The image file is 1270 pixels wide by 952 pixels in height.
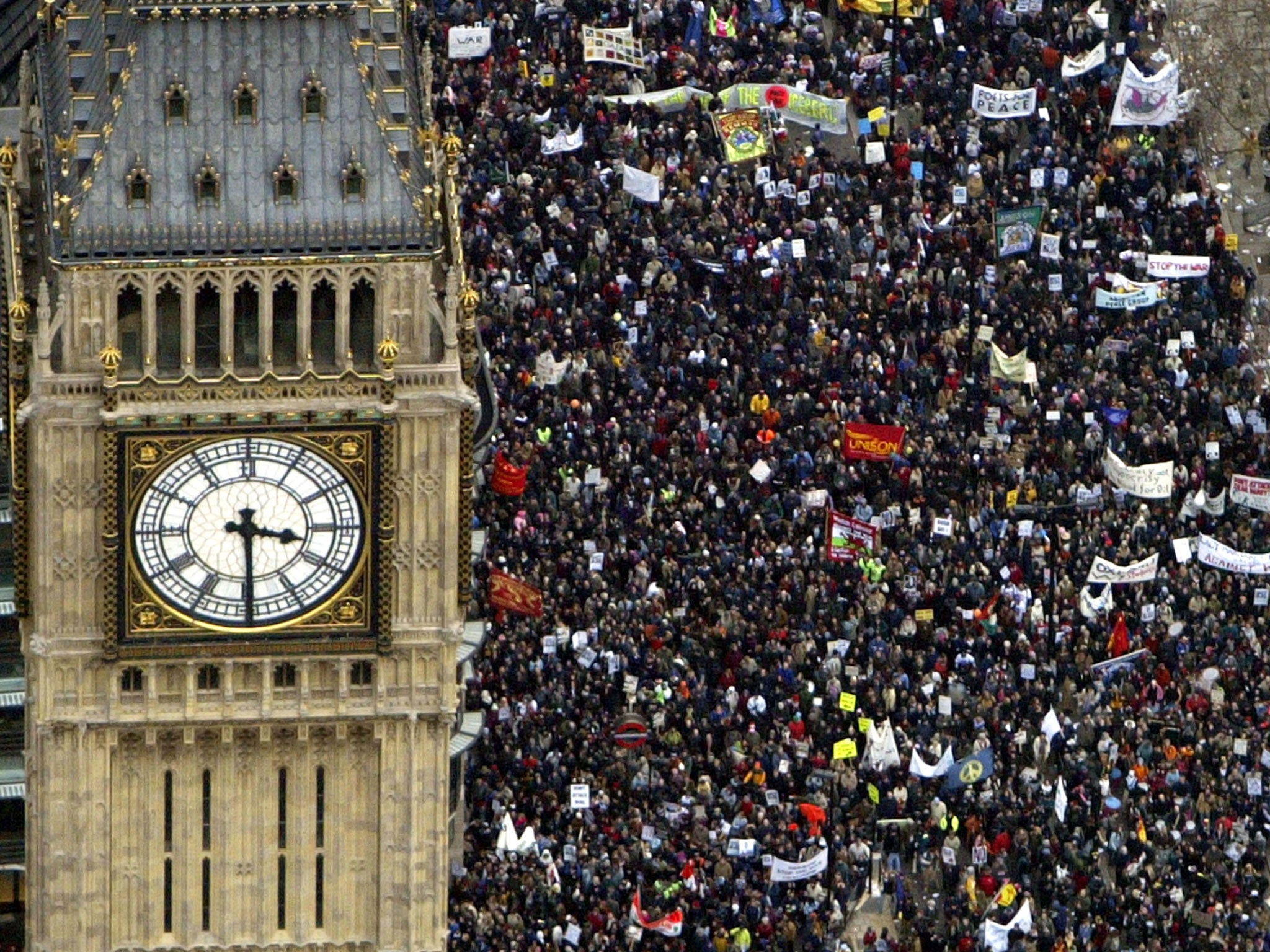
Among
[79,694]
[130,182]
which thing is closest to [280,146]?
[130,182]

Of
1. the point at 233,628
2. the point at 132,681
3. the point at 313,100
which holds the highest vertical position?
the point at 313,100

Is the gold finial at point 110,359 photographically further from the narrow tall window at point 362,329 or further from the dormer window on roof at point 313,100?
the dormer window on roof at point 313,100

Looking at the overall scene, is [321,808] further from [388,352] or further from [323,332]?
[388,352]

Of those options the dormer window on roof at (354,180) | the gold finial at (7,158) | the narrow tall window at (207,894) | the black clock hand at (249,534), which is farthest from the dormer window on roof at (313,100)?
the narrow tall window at (207,894)

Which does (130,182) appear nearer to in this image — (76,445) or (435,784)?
(76,445)

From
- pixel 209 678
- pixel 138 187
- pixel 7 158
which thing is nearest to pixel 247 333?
pixel 138 187

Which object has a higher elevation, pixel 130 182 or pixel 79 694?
pixel 130 182
